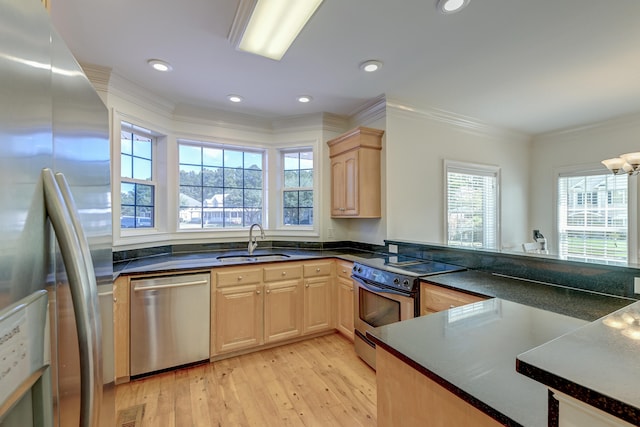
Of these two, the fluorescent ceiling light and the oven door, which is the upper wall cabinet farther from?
the fluorescent ceiling light

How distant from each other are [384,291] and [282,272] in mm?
1065

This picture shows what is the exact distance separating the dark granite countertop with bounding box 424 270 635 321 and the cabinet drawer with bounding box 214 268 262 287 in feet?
5.20

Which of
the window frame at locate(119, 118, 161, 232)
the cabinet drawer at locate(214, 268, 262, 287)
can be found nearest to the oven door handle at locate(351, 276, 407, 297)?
the cabinet drawer at locate(214, 268, 262, 287)

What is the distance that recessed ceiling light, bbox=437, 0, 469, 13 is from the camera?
1.68 m

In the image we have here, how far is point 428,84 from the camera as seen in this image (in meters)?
2.82

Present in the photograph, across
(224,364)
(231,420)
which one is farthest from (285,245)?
(231,420)

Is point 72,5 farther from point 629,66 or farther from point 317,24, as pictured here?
point 629,66

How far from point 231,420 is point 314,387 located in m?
0.65

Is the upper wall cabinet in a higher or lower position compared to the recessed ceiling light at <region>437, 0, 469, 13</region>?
lower

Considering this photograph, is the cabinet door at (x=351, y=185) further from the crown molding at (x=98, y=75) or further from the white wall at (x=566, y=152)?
the white wall at (x=566, y=152)

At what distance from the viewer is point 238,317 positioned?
2.64 m

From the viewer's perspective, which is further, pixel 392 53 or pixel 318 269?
pixel 318 269

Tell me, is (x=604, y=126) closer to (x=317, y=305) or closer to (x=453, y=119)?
(x=453, y=119)

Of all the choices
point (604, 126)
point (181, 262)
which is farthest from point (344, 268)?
point (604, 126)
